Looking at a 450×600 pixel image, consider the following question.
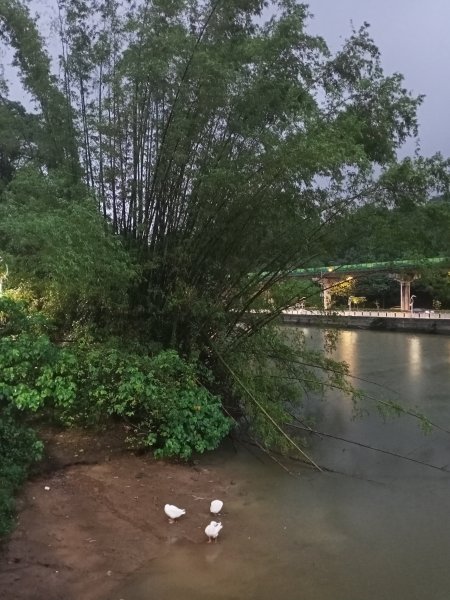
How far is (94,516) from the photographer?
12.7ft

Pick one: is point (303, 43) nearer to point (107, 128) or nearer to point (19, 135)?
point (107, 128)

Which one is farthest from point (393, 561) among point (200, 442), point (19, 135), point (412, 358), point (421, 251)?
point (412, 358)

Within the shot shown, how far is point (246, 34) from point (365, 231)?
Result: 2.44 meters

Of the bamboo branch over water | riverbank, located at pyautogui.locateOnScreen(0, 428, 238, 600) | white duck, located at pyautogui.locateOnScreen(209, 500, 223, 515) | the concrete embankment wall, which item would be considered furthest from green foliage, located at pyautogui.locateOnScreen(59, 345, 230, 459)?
the concrete embankment wall

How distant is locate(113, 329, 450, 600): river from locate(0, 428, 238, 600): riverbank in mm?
183

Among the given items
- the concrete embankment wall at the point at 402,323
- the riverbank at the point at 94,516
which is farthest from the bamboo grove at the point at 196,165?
the concrete embankment wall at the point at 402,323

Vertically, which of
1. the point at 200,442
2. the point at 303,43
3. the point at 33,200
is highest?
the point at 303,43

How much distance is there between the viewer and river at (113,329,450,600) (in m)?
3.22

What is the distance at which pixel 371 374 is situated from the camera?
36.7 feet

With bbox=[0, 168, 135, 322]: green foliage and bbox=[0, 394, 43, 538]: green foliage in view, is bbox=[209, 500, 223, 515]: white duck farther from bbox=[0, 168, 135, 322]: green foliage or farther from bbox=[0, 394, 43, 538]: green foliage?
bbox=[0, 168, 135, 322]: green foliage

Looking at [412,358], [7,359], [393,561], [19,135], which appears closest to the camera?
[393,561]

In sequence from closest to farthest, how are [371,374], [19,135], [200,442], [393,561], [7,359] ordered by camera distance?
1. [393,561]
2. [7,359]
3. [200,442]
4. [19,135]
5. [371,374]

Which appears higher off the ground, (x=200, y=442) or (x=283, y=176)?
(x=283, y=176)

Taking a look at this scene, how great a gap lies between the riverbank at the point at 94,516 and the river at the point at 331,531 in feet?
0.60
